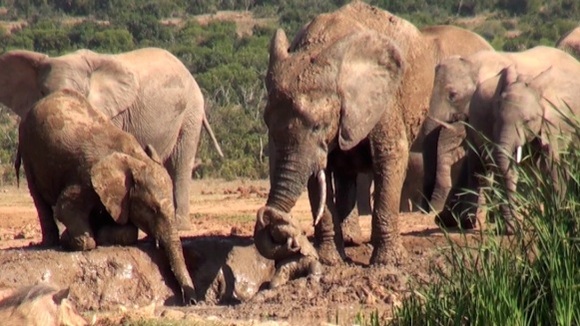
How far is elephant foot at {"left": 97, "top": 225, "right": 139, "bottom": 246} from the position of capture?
12.5 meters

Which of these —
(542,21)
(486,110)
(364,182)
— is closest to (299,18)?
(542,21)

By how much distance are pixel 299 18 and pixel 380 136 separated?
3297 cm

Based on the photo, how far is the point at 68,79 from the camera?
55.4 feet

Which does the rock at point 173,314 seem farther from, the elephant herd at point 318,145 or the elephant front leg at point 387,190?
the elephant front leg at point 387,190

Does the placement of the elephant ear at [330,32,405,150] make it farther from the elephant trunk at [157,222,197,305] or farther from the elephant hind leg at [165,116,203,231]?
the elephant hind leg at [165,116,203,231]

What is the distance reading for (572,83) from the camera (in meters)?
14.9

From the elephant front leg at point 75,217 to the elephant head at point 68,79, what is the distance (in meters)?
4.44

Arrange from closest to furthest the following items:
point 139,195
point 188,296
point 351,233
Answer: point 188,296 < point 139,195 < point 351,233

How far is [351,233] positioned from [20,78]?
569cm

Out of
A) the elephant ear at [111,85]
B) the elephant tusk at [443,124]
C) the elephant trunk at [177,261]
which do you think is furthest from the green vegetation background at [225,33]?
the elephant trunk at [177,261]

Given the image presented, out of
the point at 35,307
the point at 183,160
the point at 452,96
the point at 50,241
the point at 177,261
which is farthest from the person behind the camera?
the point at 183,160

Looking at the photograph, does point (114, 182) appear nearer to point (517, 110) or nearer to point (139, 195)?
point (139, 195)

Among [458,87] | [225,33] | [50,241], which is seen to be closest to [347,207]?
[50,241]

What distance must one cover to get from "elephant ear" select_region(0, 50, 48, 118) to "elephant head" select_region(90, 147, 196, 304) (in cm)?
498
